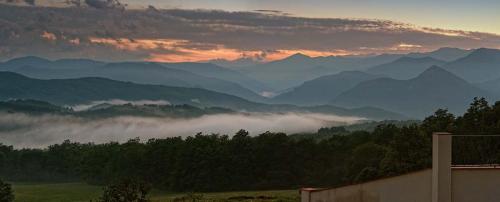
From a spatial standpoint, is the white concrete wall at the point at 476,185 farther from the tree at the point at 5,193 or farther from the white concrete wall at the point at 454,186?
the tree at the point at 5,193

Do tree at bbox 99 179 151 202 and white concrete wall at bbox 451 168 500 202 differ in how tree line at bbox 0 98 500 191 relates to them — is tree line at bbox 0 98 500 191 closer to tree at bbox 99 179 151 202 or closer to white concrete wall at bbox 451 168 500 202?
tree at bbox 99 179 151 202

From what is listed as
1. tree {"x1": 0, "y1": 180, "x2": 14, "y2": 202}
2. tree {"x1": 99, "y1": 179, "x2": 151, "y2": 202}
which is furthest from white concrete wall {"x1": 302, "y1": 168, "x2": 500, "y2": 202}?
tree {"x1": 0, "y1": 180, "x2": 14, "y2": 202}

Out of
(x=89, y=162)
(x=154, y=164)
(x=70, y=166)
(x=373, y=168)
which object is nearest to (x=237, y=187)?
(x=154, y=164)

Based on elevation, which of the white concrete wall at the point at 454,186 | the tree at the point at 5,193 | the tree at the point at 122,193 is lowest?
the tree at the point at 5,193

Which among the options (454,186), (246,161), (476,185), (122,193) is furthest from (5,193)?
(476,185)

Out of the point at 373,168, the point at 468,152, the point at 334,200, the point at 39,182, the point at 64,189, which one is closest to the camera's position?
the point at 334,200

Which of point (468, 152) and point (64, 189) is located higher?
point (468, 152)

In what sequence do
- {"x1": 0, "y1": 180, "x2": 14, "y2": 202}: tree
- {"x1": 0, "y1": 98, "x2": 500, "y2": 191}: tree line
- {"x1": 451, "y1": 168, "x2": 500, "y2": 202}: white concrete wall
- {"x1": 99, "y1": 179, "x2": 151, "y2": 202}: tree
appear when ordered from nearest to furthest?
1. {"x1": 451, "y1": 168, "x2": 500, "y2": 202}: white concrete wall
2. {"x1": 99, "y1": 179, "x2": 151, "y2": 202}: tree
3. {"x1": 0, "y1": 180, "x2": 14, "y2": 202}: tree
4. {"x1": 0, "y1": 98, "x2": 500, "y2": 191}: tree line

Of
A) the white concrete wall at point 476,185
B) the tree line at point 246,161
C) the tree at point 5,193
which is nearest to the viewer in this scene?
the white concrete wall at point 476,185

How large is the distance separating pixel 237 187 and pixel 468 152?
66.6m

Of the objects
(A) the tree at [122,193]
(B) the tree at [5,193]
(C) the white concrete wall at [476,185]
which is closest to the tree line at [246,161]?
(B) the tree at [5,193]

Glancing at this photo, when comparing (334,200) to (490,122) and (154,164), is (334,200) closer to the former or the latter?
(490,122)

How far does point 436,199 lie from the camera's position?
17.1 metres

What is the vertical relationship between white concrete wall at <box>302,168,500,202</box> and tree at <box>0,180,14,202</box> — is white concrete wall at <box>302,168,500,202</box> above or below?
above
